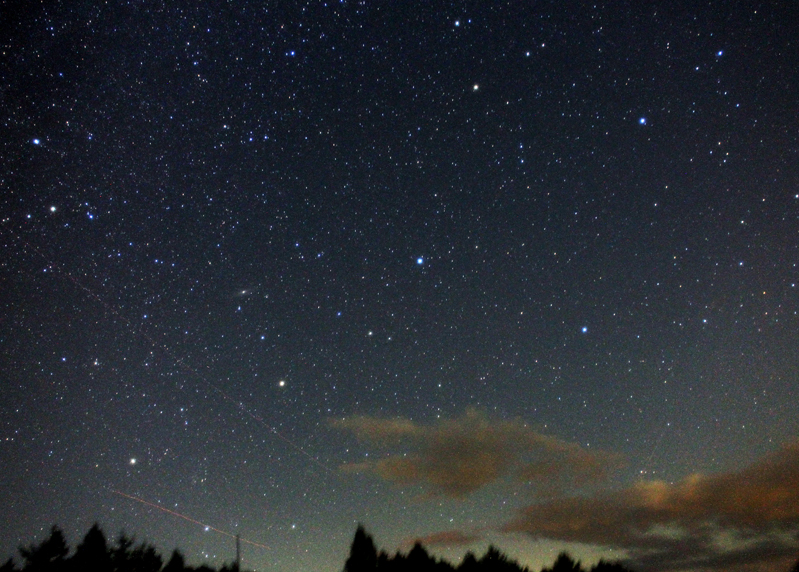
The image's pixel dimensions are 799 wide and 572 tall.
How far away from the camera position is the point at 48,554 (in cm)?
2344

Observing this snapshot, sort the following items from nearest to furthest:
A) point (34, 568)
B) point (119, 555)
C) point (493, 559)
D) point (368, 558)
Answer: point (34, 568) < point (368, 558) < point (119, 555) < point (493, 559)

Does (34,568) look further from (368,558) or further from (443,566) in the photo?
(443,566)

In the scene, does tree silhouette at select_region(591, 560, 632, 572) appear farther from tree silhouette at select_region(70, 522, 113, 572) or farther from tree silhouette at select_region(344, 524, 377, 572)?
tree silhouette at select_region(70, 522, 113, 572)

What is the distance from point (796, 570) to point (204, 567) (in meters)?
22.6

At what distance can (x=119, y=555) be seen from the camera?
1033 inches

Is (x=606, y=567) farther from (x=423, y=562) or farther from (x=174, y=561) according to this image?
(x=174, y=561)

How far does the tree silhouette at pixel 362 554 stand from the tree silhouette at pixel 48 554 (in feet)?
32.5

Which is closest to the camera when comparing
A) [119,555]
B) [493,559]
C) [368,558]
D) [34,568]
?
[34,568]

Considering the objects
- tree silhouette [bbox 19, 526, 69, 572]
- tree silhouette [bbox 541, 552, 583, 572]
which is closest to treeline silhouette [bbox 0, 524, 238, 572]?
tree silhouette [bbox 19, 526, 69, 572]

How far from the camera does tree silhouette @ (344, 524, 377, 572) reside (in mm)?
24297

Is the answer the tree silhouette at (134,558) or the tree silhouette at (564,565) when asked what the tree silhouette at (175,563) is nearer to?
the tree silhouette at (134,558)

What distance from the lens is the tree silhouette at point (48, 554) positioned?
22.9 meters

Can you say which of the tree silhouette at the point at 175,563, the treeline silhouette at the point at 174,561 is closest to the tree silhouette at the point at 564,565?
the treeline silhouette at the point at 174,561

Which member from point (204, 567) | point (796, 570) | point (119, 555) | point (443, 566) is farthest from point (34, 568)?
point (796, 570)
